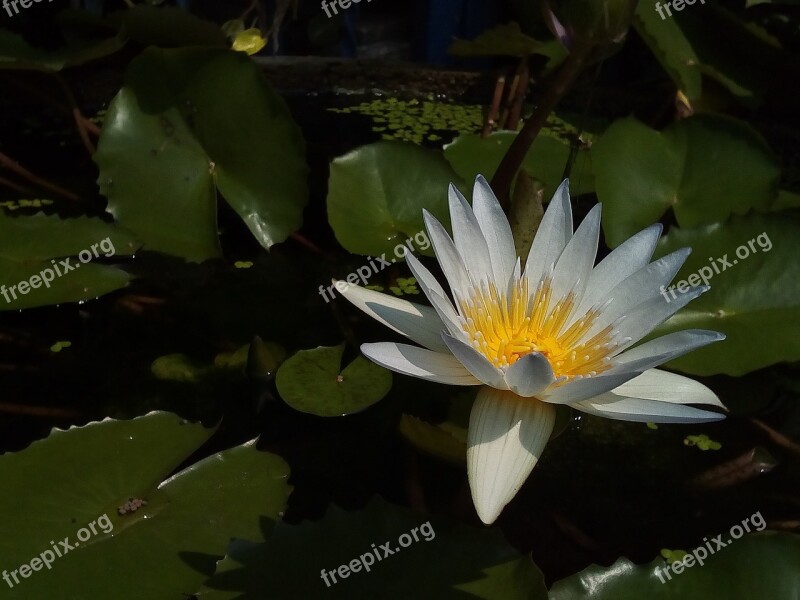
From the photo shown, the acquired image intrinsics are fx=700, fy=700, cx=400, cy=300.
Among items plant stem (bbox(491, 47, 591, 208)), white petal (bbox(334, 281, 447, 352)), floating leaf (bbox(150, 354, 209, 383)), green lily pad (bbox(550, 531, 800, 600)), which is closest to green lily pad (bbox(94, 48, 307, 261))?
floating leaf (bbox(150, 354, 209, 383))

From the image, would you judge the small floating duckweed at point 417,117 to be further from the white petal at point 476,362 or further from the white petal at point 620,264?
the white petal at point 476,362

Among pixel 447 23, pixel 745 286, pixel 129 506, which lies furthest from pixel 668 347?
pixel 447 23

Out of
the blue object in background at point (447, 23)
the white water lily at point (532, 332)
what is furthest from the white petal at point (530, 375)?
the blue object in background at point (447, 23)

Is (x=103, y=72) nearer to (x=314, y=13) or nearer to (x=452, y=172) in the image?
(x=314, y=13)

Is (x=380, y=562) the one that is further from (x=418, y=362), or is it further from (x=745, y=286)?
(x=745, y=286)

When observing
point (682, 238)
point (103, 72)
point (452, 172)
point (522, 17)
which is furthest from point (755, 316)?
point (103, 72)

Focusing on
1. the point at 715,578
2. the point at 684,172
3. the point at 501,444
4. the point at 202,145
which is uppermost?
the point at 202,145
